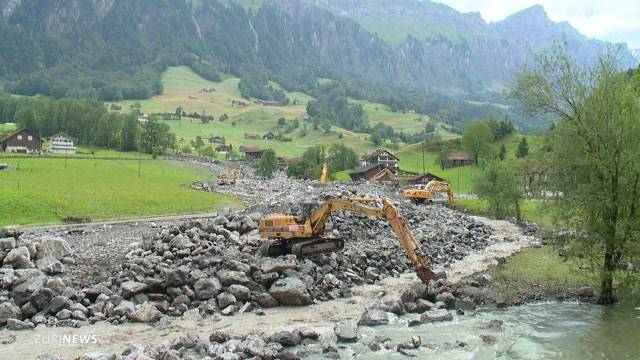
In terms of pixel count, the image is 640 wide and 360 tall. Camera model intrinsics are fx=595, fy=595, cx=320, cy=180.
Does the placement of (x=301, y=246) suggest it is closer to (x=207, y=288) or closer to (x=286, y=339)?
(x=207, y=288)

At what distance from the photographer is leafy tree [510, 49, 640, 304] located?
28.6 meters

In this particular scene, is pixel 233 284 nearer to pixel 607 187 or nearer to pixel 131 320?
pixel 131 320

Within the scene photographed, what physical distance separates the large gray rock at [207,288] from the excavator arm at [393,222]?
8.70 metres

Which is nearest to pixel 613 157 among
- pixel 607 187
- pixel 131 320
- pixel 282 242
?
pixel 607 187

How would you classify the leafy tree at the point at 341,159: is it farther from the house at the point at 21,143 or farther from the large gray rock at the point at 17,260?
the large gray rock at the point at 17,260

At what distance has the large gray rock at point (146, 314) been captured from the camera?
87.1 ft

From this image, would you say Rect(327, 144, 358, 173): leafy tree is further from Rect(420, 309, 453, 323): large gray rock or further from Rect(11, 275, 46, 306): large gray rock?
Rect(420, 309, 453, 323): large gray rock

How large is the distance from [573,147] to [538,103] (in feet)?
11.7

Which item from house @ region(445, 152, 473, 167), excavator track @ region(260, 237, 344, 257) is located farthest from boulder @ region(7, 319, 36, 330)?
house @ region(445, 152, 473, 167)

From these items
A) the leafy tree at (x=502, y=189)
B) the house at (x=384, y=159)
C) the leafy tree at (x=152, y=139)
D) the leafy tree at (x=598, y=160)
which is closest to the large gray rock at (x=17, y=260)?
the leafy tree at (x=598, y=160)

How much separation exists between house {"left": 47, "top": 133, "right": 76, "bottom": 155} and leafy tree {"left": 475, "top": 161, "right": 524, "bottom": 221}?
321ft

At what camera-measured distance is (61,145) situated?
466ft

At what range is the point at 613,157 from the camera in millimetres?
28656

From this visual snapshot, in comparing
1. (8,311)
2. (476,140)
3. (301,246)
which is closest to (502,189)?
(301,246)
